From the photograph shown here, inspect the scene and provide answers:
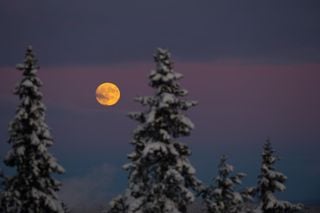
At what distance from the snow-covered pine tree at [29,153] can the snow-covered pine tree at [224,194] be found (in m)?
10.2

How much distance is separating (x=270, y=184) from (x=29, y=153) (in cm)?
1692

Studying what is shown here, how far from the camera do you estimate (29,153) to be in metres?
33.5

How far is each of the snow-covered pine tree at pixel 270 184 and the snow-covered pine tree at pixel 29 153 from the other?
1463cm

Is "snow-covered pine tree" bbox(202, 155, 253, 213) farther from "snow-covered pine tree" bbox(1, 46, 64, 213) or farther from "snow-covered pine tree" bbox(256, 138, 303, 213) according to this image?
"snow-covered pine tree" bbox(1, 46, 64, 213)

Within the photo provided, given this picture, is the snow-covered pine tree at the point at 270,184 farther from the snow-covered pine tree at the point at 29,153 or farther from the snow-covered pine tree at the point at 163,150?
the snow-covered pine tree at the point at 29,153

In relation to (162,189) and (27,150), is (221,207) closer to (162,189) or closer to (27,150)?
(162,189)

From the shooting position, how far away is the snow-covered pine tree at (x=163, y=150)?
3206 cm

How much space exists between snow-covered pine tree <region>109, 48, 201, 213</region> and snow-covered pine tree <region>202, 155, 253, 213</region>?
5.37m

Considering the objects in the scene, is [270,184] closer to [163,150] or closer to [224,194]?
[224,194]

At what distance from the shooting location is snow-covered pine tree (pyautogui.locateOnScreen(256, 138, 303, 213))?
4097 centimetres

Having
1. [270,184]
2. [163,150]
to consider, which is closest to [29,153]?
[163,150]

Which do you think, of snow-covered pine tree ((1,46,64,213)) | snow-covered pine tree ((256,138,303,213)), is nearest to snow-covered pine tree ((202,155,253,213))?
snow-covered pine tree ((256,138,303,213))

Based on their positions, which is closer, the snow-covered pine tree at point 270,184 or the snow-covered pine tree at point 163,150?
the snow-covered pine tree at point 163,150

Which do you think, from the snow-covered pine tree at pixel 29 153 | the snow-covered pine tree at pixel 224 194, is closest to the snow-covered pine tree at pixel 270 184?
the snow-covered pine tree at pixel 224 194
